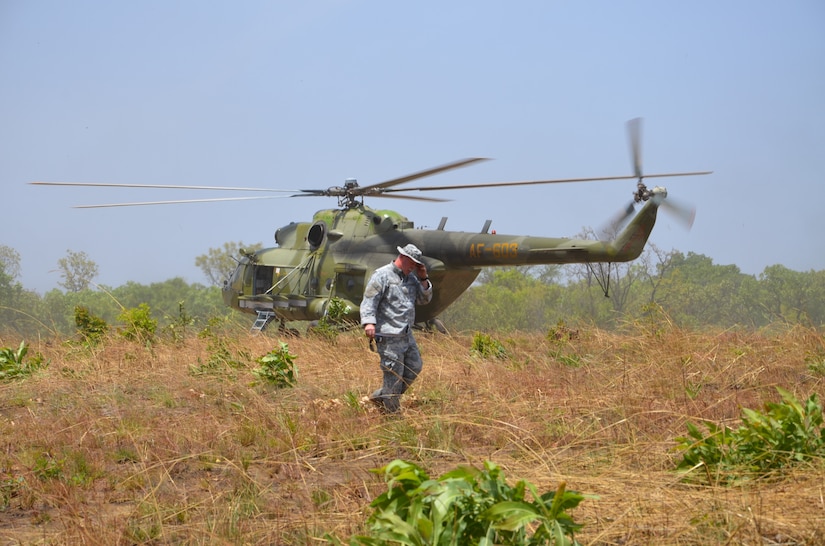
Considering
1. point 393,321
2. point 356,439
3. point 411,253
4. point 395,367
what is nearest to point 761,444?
point 356,439

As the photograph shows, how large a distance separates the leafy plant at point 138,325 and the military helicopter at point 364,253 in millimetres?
2367

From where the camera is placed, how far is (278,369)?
31.6 ft

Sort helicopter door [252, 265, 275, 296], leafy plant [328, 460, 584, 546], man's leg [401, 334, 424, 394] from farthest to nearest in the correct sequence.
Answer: helicopter door [252, 265, 275, 296], man's leg [401, 334, 424, 394], leafy plant [328, 460, 584, 546]

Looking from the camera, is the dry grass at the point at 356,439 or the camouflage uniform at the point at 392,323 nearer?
the dry grass at the point at 356,439

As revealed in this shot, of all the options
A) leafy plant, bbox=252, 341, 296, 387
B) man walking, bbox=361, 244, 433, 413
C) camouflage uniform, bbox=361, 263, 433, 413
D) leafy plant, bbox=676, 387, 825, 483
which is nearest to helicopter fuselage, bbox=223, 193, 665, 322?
leafy plant, bbox=252, 341, 296, 387

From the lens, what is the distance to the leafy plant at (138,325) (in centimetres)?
1349

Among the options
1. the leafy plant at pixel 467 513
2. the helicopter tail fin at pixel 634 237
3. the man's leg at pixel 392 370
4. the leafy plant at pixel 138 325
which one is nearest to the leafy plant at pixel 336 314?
the leafy plant at pixel 138 325

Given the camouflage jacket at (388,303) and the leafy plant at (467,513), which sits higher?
the camouflage jacket at (388,303)

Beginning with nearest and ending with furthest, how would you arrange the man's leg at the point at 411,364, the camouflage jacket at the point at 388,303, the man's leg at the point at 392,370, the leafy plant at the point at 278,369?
the man's leg at the point at 392,370 < the camouflage jacket at the point at 388,303 < the man's leg at the point at 411,364 < the leafy plant at the point at 278,369

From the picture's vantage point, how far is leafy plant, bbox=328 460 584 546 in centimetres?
348

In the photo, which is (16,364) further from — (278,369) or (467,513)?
(467,513)

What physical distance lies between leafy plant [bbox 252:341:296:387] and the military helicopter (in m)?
3.87

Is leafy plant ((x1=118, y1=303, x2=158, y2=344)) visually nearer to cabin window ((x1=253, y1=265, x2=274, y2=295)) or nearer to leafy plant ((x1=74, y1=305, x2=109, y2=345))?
leafy plant ((x1=74, y1=305, x2=109, y2=345))

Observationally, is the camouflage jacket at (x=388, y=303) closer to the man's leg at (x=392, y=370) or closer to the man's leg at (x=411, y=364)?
the man's leg at (x=392, y=370)
